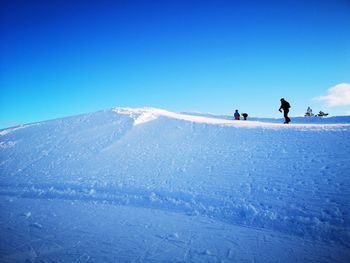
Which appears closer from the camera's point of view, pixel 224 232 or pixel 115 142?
pixel 224 232

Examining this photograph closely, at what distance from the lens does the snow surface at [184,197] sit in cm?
559

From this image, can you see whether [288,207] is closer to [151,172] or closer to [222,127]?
[151,172]

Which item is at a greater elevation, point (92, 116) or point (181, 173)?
point (92, 116)

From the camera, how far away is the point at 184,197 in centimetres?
838

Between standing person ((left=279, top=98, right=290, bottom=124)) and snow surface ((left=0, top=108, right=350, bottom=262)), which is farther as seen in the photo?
standing person ((left=279, top=98, right=290, bottom=124))

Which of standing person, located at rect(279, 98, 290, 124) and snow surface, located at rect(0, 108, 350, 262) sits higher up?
standing person, located at rect(279, 98, 290, 124)

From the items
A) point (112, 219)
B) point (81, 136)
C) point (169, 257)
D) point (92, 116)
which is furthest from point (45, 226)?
point (92, 116)

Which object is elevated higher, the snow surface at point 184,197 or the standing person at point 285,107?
the standing person at point 285,107

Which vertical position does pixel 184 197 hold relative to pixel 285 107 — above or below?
below

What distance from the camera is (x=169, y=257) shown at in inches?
204

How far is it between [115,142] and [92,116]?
7090 mm

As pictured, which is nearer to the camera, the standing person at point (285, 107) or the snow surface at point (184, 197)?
the snow surface at point (184, 197)

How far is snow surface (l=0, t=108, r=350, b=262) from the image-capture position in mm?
5585

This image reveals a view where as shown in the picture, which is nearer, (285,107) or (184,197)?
(184,197)
